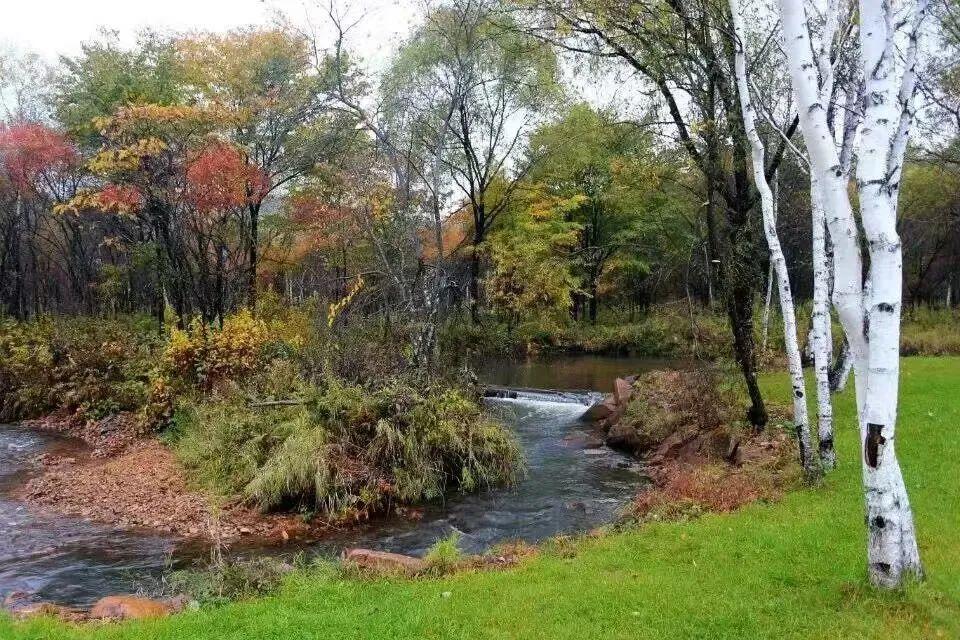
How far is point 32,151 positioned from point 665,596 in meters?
23.8

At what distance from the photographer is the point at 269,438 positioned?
33.8ft

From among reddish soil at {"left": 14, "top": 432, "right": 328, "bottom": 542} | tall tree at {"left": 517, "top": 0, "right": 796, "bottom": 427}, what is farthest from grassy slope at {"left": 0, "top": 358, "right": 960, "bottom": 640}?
tall tree at {"left": 517, "top": 0, "right": 796, "bottom": 427}

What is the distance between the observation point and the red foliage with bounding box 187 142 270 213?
51.4ft

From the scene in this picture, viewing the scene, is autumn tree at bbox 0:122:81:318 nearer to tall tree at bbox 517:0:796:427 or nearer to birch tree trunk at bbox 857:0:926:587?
tall tree at bbox 517:0:796:427

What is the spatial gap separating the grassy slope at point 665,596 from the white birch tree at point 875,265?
1.38 ft

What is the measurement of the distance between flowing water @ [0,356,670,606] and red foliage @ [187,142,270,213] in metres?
6.33

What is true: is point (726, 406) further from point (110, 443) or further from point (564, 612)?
point (110, 443)

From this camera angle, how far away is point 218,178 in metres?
16.0

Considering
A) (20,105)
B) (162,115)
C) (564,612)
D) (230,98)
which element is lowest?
(564,612)

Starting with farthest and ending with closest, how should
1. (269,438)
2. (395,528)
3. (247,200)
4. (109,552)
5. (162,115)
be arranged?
(247,200), (162,115), (269,438), (395,528), (109,552)

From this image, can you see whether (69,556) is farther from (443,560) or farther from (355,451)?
(443,560)

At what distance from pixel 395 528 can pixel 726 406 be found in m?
6.36

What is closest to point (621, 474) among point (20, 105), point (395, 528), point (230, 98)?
point (395, 528)

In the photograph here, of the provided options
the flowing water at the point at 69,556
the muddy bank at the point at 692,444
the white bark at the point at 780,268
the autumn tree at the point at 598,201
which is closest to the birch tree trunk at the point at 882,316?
the muddy bank at the point at 692,444
